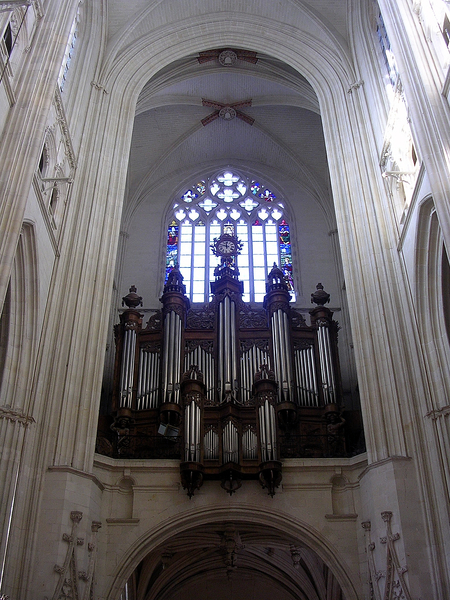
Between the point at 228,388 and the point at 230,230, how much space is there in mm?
7214

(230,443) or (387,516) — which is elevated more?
(230,443)

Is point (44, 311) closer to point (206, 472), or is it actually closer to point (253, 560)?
point (206, 472)

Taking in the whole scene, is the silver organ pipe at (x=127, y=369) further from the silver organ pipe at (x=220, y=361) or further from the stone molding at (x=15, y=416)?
the stone molding at (x=15, y=416)

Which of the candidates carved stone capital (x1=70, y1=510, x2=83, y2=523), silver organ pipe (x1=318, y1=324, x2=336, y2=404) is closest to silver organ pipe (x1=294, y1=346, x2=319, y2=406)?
silver organ pipe (x1=318, y1=324, x2=336, y2=404)

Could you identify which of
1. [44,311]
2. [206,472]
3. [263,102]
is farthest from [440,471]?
[263,102]

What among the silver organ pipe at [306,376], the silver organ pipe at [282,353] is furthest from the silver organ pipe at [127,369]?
the silver organ pipe at [306,376]

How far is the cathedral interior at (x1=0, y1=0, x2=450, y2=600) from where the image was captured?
1013cm

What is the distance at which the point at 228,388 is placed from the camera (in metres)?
14.2

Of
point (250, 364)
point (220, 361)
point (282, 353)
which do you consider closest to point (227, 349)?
point (220, 361)

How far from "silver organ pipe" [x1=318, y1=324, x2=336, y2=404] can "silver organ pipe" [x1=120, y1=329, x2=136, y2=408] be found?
14.4ft

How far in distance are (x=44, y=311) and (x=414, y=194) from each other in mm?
6968

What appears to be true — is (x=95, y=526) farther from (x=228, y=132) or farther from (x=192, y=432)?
(x=228, y=132)

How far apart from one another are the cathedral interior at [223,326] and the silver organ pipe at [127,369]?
1.9 inches

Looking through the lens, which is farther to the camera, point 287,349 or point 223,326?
point 223,326
